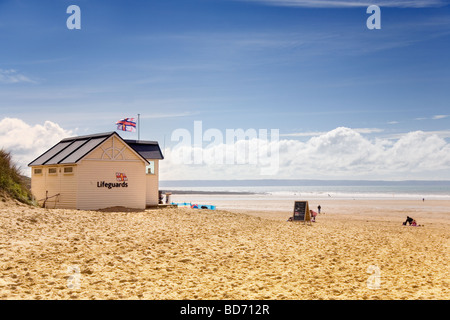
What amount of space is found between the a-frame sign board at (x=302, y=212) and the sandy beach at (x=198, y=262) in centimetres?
800

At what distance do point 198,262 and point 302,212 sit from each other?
17.5m

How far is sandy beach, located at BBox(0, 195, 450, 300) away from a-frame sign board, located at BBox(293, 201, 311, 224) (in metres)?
8.00

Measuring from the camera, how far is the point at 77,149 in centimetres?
3175

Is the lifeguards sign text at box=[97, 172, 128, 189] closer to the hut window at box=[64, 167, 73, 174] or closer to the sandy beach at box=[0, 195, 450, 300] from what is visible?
the hut window at box=[64, 167, 73, 174]

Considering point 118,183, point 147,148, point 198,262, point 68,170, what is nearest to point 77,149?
point 68,170

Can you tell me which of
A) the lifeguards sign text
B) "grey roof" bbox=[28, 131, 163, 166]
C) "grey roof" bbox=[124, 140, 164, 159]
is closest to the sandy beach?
the lifeguards sign text

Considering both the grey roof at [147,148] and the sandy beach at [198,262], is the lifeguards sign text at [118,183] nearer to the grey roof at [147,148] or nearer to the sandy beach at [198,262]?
the grey roof at [147,148]

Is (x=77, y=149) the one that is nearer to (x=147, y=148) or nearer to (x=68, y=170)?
(x=68, y=170)

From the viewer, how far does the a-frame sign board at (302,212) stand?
29891 mm

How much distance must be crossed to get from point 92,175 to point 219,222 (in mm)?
9914

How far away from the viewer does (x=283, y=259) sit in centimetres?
1470

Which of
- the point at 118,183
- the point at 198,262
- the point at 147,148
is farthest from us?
the point at 147,148

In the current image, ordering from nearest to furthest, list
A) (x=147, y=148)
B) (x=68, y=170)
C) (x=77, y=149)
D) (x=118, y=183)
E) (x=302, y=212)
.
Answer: (x=68, y=170)
(x=302, y=212)
(x=118, y=183)
(x=77, y=149)
(x=147, y=148)
